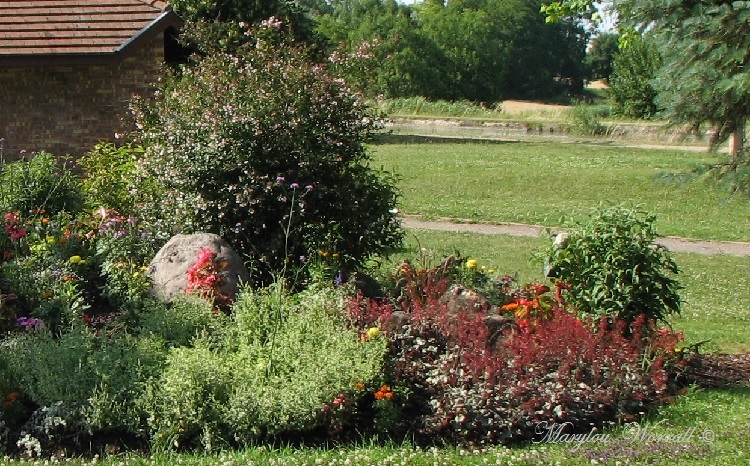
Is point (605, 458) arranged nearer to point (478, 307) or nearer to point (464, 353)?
point (464, 353)

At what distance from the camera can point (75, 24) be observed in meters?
16.8

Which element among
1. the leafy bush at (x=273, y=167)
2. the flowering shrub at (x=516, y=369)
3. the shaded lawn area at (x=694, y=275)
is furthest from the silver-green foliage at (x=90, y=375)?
the shaded lawn area at (x=694, y=275)

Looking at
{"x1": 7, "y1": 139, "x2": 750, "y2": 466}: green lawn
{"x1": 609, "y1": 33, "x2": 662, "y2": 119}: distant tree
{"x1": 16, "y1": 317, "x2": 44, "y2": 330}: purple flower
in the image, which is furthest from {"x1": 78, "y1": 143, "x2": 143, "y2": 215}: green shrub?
{"x1": 609, "y1": 33, "x2": 662, "y2": 119}: distant tree

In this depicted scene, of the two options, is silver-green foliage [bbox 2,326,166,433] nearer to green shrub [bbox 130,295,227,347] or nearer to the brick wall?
green shrub [bbox 130,295,227,347]

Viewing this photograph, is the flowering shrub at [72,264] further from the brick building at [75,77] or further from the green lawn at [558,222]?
the brick building at [75,77]

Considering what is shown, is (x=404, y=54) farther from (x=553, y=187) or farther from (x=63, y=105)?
(x=63, y=105)

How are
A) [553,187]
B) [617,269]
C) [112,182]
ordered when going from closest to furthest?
[617,269], [112,182], [553,187]

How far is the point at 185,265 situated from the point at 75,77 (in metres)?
9.99

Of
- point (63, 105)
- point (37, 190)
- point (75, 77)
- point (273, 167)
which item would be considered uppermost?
point (75, 77)

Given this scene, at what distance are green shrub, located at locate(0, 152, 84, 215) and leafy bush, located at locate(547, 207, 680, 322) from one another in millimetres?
5227

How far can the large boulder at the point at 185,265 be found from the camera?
786 cm

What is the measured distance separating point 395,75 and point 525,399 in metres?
51.9

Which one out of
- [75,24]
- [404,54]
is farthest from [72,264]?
[404,54]

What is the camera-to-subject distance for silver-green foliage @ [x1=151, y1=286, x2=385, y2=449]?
581 cm
